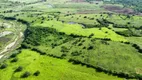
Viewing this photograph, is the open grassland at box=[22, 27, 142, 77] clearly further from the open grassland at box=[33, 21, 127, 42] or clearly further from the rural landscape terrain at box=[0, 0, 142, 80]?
the open grassland at box=[33, 21, 127, 42]

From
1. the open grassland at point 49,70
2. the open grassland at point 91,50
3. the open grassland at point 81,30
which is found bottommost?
the open grassland at point 49,70

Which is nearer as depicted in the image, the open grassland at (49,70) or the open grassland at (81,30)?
the open grassland at (49,70)

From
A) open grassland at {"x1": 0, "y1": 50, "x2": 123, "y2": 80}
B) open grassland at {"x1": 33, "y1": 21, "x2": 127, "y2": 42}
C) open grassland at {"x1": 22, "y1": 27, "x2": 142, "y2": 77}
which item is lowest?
open grassland at {"x1": 0, "y1": 50, "x2": 123, "y2": 80}

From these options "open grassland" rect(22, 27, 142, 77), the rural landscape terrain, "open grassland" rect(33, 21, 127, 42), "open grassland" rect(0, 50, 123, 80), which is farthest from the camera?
"open grassland" rect(33, 21, 127, 42)

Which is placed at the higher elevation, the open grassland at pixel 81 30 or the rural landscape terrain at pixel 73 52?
the open grassland at pixel 81 30

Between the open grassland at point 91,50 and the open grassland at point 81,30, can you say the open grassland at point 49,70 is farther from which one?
the open grassland at point 81,30

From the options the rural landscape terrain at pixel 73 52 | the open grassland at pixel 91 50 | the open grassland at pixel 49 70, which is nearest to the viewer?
the open grassland at pixel 49 70

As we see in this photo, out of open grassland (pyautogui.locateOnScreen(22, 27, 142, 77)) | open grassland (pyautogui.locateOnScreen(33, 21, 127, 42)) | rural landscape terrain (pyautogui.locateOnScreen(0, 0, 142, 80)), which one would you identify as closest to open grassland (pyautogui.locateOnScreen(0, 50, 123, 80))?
rural landscape terrain (pyautogui.locateOnScreen(0, 0, 142, 80))

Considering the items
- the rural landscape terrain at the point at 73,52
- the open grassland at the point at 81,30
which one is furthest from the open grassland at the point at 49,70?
the open grassland at the point at 81,30

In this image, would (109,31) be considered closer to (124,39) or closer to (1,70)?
(124,39)
